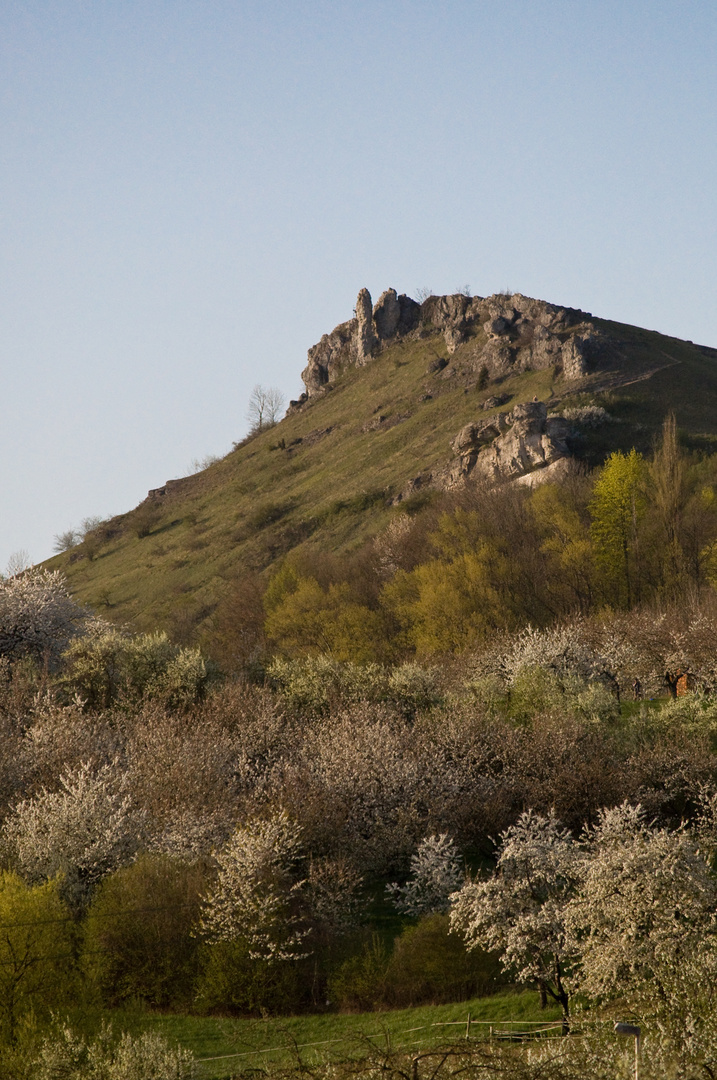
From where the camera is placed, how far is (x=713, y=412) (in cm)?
11044

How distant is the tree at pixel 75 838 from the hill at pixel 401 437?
61.6m

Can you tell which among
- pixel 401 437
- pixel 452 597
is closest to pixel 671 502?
pixel 452 597

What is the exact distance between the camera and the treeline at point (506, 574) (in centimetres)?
7781

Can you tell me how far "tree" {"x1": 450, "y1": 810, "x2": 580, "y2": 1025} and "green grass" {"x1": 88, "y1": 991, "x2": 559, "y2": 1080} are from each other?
1.14 m

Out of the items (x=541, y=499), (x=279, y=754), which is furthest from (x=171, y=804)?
(x=541, y=499)

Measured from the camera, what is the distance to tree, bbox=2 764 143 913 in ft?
101

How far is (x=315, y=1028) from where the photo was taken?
2591 cm

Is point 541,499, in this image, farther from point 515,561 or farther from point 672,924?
point 672,924

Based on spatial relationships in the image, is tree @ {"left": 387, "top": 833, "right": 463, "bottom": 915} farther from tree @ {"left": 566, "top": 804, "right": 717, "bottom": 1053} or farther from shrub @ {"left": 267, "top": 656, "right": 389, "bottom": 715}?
shrub @ {"left": 267, "top": 656, "right": 389, "bottom": 715}

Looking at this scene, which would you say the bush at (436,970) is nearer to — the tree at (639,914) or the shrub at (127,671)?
the tree at (639,914)

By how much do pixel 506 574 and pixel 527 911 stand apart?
54.9 metres

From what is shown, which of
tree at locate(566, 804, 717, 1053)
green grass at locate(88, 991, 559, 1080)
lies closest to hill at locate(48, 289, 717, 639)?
green grass at locate(88, 991, 559, 1080)

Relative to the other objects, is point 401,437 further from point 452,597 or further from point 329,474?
point 452,597

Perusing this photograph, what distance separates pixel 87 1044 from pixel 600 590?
216 feet
